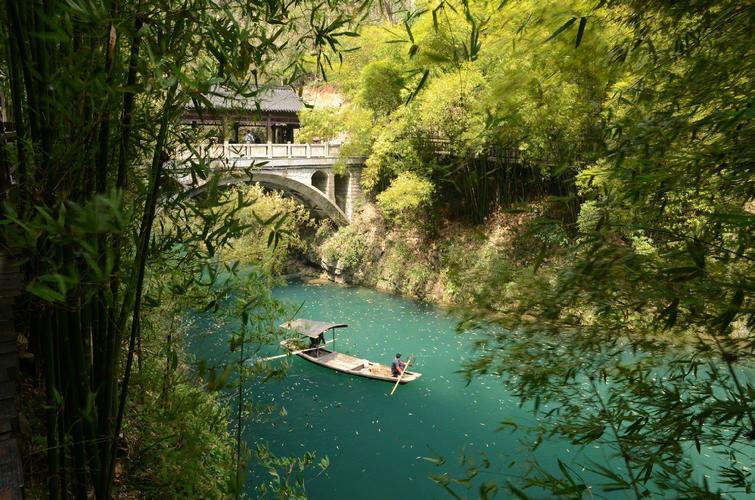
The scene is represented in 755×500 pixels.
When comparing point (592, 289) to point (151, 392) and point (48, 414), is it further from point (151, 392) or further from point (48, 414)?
point (151, 392)

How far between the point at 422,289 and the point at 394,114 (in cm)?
481

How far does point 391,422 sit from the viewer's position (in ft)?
27.1

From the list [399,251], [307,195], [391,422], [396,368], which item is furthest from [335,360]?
[307,195]

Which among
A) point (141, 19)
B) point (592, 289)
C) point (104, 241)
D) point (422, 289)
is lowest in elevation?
point (422, 289)

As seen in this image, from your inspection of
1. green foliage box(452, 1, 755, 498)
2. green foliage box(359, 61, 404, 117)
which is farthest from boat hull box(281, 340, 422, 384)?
green foliage box(359, 61, 404, 117)

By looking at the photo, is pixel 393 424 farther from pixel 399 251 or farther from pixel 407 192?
pixel 399 251

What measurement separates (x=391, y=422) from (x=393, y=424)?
63 millimetres

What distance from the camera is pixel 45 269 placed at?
1.30 metres

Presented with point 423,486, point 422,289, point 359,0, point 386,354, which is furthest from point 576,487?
point 422,289

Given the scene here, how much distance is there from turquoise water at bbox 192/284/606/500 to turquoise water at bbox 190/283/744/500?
2 centimetres

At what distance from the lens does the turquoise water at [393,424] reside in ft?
21.6

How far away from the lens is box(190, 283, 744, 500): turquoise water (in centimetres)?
660

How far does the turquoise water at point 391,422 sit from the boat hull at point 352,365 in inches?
6.0

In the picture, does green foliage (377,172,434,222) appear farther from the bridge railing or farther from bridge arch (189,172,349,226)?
the bridge railing
